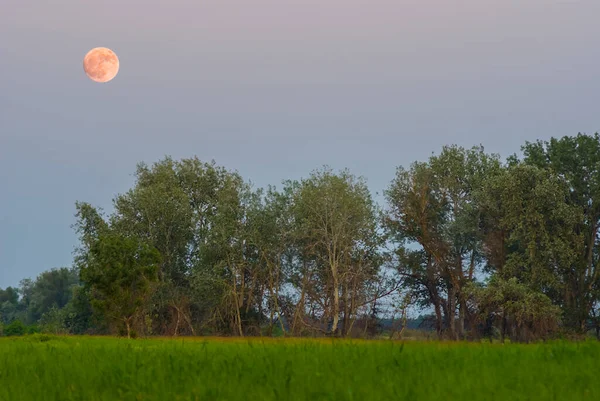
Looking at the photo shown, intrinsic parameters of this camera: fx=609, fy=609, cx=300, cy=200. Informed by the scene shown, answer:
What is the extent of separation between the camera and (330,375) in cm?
865

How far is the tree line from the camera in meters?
57.4

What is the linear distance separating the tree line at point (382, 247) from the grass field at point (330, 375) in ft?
151

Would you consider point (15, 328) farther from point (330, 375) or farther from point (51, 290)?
point (51, 290)

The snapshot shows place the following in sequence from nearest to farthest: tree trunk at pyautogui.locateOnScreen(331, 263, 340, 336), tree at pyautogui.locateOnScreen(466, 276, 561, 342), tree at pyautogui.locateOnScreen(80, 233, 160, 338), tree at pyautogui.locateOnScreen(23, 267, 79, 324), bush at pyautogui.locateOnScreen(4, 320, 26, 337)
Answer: tree at pyautogui.locateOnScreen(80, 233, 160, 338)
tree at pyautogui.locateOnScreen(466, 276, 561, 342)
tree trunk at pyautogui.locateOnScreen(331, 263, 340, 336)
bush at pyautogui.locateOnScreen(4, 320, 26, 337)
tree at pyautogui.locateOnScreen(23, 267, 79, 324)

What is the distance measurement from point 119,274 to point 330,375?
37910 millimetres

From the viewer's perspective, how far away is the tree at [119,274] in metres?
44.0

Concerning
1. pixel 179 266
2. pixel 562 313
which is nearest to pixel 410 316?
pixel 562 313

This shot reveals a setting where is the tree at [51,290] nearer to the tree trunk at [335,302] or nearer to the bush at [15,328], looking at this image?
the bush at [15,328]

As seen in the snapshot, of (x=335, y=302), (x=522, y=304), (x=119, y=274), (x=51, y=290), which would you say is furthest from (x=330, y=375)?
(x=51, y=290)

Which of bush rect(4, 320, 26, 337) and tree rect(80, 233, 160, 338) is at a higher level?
tree rect(80, 233, 160, 338)

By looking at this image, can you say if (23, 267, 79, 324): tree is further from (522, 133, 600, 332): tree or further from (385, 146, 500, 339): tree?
(522, 133, 600, 332): tree

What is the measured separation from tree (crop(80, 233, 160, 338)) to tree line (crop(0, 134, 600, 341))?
14.1 metres

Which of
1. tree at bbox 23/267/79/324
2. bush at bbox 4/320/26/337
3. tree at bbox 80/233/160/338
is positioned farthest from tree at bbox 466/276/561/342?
tree at bbox 23/267/79/324

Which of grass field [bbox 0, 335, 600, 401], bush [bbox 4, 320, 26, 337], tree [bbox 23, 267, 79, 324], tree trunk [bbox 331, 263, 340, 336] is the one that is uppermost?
tree [bbox 23, 267, 79, 324]
